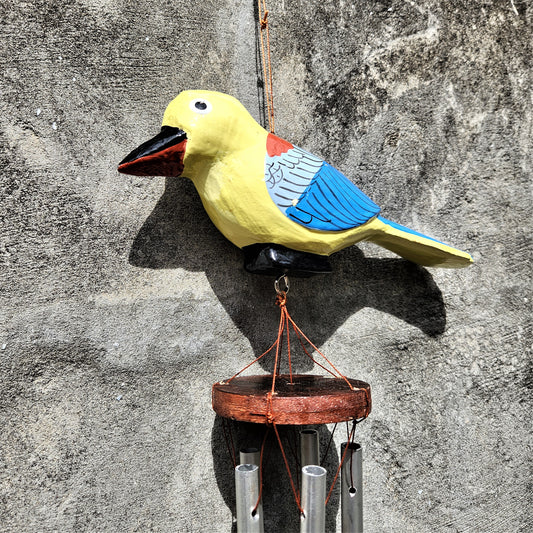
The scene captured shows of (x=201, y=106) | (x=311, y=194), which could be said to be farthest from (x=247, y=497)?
(x=201, y=106)

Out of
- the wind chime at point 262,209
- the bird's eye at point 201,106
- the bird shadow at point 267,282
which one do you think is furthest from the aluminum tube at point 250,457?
the bird's eye at point 201,106

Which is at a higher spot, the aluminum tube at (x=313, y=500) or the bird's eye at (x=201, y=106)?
the bird's eye at (x=201, y=106)

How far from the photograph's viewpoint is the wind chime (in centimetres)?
82

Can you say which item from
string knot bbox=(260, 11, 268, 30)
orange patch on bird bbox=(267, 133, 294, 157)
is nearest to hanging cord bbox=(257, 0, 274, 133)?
string knot bbox=(260, 11, 268, 30)

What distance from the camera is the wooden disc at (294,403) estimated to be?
2.49 ft

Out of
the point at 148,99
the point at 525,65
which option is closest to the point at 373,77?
the point at 525,65

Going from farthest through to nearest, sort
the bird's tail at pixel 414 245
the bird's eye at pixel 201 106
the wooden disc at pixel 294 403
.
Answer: the bird's tail at pixel 414 245
the bird's eye at pixel 201 106
the wooden disc at pixel 294 403

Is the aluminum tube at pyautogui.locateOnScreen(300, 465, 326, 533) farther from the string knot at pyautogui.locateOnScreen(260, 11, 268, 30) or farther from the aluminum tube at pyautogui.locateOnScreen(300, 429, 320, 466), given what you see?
the string knot at pyautogui.locateOnScreen(260, 11, 268, 30)

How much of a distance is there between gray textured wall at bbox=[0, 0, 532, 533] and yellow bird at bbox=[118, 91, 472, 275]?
0.49 ft

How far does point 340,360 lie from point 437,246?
317 millimetres

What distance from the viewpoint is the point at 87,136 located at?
98 cm

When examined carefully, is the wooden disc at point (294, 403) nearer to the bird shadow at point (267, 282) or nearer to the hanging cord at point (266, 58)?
the bird shadow at point (267, 282)

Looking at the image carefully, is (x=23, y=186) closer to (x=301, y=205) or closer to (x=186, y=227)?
(x=186, y=227)

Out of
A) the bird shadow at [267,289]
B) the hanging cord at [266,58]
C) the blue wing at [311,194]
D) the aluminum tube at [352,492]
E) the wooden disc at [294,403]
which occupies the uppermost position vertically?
the hanging cord at [266,58]
